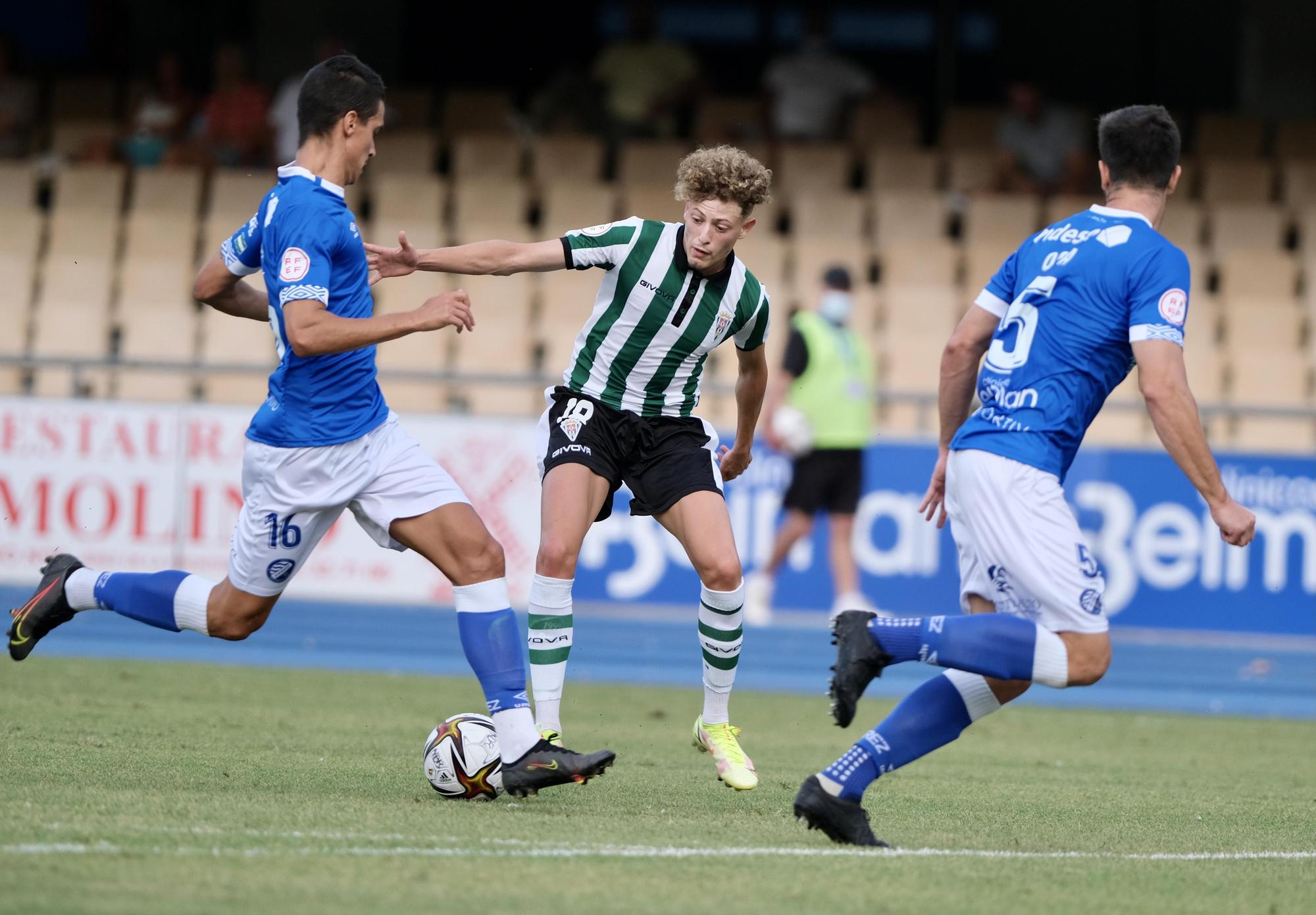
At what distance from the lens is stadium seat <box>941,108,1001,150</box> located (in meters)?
15.4

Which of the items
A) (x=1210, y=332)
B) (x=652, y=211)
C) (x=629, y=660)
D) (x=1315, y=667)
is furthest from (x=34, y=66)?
(x=1315, y=667)

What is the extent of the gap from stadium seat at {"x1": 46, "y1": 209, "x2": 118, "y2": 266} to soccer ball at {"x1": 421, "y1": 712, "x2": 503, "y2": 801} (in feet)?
31.3

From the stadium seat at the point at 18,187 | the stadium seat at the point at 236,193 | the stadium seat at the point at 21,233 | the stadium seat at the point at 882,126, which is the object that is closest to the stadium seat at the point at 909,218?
the stadium seat at the point at 882,126

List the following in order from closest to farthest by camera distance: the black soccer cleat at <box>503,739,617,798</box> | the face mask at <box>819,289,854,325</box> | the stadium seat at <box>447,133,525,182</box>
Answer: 1. the black soccer cleat at <box>503,739,617,798</box>
2. the face mask at <box>819,289,854,325</box>
3. the stadium seat at <box>447,133,525,182</box>

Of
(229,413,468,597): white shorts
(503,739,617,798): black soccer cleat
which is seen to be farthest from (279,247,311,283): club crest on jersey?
(503,739,617,798): black soccer cleat

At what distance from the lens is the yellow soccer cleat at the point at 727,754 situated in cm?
564

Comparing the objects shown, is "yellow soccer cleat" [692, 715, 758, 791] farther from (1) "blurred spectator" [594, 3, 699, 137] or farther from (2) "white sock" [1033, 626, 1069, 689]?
(1) "blurred spectator" [594, 3, 699, 137]

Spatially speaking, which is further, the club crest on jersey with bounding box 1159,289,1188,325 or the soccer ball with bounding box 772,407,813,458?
the soccer ball with bounding box 772,407,813,458

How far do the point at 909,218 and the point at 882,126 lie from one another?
1638 mm

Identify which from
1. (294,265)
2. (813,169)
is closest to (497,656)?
(294,265)

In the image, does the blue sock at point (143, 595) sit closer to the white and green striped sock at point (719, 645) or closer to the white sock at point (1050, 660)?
the white and green striped sock at point (719, 645)

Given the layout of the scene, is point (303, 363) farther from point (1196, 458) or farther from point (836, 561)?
point (836, 561)

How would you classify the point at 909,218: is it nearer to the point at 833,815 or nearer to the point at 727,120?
the point at 727,120

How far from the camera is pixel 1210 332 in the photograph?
13.1 m
